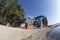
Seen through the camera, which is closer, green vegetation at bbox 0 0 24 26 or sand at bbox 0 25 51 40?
sand at bbox 0 25 51 40

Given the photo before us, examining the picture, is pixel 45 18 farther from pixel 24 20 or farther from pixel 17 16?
pixel 17 16

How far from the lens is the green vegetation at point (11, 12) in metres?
14.5

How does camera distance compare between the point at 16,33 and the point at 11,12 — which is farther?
the point at 11,12

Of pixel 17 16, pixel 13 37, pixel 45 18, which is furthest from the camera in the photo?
pixel 17 16

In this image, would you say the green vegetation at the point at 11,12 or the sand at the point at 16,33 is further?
the green vegetation at the point at 11,12

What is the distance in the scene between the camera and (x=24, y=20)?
1458cm

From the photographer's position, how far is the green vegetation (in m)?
14.5

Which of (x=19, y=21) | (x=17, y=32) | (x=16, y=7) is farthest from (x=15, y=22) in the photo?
(x=17, y=32)

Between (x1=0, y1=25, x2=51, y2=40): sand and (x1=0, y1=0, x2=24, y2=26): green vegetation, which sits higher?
(x1=0, y1=0, x2=24, y2=26): green vegetation

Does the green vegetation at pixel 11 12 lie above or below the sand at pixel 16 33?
above

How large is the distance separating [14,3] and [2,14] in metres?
1.43

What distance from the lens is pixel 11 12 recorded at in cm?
1475

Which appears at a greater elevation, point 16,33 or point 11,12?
point 11,12

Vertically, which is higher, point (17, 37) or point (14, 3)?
point (14, 3)
